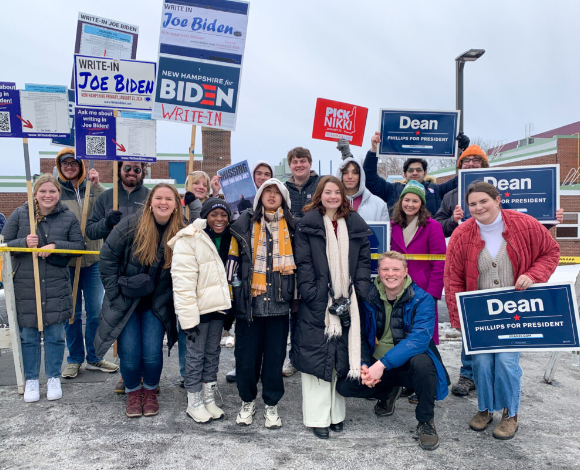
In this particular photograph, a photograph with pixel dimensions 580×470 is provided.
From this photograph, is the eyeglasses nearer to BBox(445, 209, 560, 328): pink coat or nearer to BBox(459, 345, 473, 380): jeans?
BBox(445, 209, 560, 328): pink coat

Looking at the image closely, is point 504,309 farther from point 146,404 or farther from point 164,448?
point 146,404

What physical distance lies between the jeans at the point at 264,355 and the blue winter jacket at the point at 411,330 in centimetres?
74

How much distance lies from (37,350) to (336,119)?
17.0 ft

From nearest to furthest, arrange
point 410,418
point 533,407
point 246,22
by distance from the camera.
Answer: point 410,418
point 533,407
point 246,22

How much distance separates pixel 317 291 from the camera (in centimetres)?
359

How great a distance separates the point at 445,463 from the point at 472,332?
1118 millimetres

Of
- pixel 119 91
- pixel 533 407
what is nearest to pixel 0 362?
pixel 119 91

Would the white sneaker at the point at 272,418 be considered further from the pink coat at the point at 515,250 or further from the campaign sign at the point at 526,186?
the campaign sign at the point at 526,186

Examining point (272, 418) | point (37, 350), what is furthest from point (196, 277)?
point (37, 350)

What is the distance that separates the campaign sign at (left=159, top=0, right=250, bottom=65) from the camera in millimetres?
5027

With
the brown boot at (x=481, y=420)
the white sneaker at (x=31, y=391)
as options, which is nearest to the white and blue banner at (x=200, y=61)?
the white sneaker at (x=31, y=391)

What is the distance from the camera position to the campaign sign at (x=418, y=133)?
17.6 feet

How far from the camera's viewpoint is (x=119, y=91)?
191 inches

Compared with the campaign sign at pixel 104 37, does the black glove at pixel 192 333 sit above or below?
below
